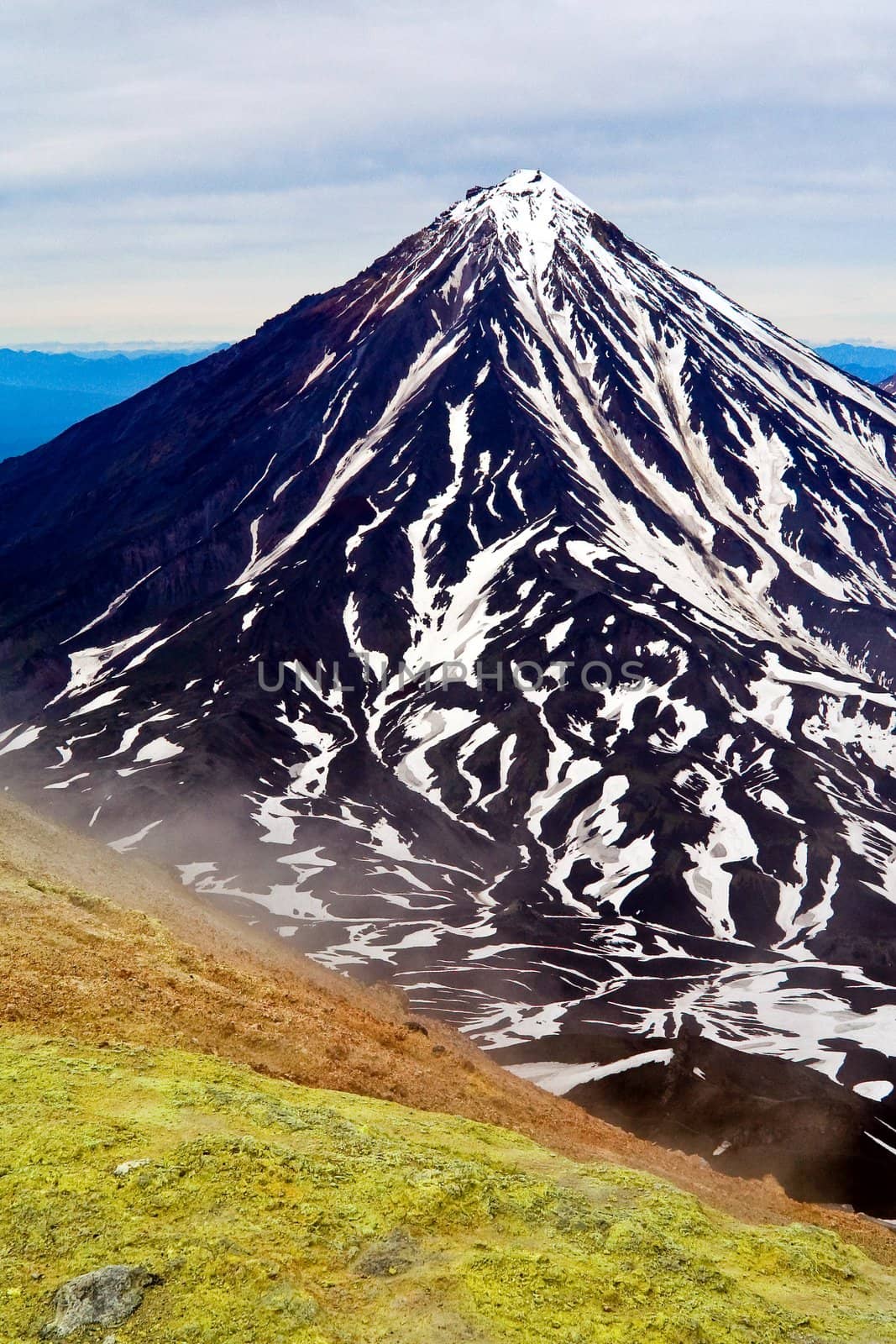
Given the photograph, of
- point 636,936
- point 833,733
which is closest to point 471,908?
point 636,936

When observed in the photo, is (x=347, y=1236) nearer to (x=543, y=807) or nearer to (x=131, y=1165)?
(x=131, y=1165)

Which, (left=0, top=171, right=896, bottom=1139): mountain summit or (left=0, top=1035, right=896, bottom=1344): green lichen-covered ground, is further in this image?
(left=0, top=171, right=896, bottom=1139): mountain summit

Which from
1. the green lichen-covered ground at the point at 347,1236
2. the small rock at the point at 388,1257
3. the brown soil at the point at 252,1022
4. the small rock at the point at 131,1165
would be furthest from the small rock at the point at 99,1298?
the brown soil at the point at 252,1022

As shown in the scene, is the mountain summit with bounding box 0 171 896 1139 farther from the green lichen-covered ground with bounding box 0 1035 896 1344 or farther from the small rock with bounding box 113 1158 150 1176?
the small rock with bounding box 113 1158 150 1176

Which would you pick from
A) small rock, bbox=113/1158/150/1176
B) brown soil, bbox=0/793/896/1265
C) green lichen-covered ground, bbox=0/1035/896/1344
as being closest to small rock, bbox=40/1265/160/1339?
green lichen-covered ground, bbox=0/1035/896/1344

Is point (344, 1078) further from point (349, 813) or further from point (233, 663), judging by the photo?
point (233, 663)

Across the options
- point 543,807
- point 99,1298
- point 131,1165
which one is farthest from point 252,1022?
point 543,807

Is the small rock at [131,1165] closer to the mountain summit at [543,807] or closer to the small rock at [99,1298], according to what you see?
the small rock at [99,1298]
